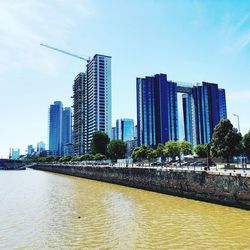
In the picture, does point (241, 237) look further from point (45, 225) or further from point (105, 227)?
point (45, 225)

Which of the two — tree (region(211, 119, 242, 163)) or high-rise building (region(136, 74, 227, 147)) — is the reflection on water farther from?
high-rise building (region(136, 74, 227, 147))

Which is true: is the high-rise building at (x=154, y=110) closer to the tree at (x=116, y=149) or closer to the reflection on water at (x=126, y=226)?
the tree at (x=116, y=149)

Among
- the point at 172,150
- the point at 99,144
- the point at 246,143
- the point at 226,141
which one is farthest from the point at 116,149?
the point at 226,141

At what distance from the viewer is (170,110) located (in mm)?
160500

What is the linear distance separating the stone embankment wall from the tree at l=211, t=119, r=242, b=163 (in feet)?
44.7

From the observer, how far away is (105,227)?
19.0 m

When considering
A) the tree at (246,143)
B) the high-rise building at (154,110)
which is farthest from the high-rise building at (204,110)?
the tree at (246,143)

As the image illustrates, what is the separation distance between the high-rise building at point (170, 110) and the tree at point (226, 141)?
103996 millimetres

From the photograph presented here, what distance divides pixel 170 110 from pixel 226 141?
113m

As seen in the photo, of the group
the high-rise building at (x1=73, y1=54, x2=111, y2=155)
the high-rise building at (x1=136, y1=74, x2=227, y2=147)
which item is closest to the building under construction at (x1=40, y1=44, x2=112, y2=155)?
the high-rise building at (x1=73, y1=54, x2=111, y2=155)

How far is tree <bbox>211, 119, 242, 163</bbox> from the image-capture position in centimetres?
4778

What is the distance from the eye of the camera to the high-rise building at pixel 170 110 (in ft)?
506

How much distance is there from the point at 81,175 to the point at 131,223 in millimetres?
62788

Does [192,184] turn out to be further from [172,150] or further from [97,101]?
[97,101]
